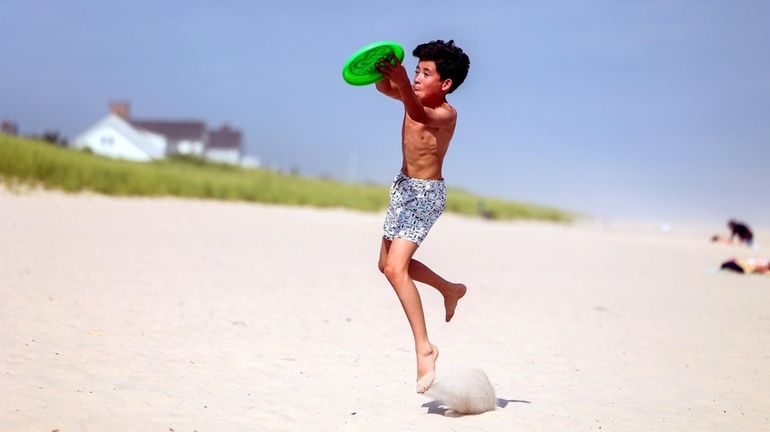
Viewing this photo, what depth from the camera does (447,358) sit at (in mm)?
6883

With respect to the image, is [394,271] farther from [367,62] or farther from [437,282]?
[367,62]

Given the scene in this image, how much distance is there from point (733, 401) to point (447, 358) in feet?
6.89

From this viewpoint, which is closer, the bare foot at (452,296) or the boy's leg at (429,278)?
the boy's leg at (429,278)

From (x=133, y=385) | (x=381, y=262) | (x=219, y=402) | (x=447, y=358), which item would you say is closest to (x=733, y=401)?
(x=447, y=358)

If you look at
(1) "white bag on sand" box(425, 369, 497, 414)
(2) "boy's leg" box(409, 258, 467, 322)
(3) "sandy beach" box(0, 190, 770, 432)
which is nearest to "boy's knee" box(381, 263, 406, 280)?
(2) "boy's leg" box(409, 258, 467, 322)

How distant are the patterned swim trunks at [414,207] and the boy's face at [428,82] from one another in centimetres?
47

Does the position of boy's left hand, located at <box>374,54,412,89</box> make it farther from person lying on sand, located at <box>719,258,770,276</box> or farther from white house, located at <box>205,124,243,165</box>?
white house, located at <box>205,124,243,165</box>

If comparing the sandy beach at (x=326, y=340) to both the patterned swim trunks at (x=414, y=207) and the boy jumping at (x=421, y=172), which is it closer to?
the boy jumping at (x=421, y=172)

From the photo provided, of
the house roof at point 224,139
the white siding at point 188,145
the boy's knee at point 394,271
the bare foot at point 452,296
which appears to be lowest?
the bare foot at point 452,296

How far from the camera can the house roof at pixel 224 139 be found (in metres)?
71.5

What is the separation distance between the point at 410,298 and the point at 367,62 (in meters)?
1.30

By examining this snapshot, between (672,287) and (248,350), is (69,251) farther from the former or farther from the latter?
(672,287)

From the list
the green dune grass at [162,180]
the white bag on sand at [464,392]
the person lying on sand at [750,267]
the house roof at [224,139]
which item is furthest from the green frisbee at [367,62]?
the house roof at [224,139]

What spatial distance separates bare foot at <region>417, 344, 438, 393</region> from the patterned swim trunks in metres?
0.62
